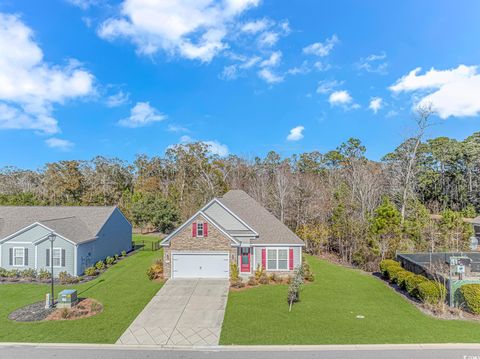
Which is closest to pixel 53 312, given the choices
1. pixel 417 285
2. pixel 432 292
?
pixel 417 285

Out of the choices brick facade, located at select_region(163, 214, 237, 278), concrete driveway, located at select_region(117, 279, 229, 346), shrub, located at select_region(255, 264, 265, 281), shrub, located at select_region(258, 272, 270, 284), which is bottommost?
concrete driveway, located at select_region(117, 279, 229, 346)

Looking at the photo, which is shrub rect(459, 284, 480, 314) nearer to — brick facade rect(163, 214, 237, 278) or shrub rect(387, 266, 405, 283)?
shrub rect(387, 266, 405, 283)

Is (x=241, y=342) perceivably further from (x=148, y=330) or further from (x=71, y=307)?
(x=71, y=307)

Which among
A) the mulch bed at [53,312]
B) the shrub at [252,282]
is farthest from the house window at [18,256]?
the shrub at [252,282]

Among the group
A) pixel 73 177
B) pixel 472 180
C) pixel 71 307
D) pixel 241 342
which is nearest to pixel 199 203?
pixel 73 177

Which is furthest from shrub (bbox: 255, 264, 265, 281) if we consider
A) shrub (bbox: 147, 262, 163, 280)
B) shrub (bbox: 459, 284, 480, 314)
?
shrub (bbox: 459, 284, 480, 314)

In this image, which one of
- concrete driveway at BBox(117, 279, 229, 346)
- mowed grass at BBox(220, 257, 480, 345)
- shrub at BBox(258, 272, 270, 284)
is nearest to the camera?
mowed grass at BBox(220, 257, 480, 345)

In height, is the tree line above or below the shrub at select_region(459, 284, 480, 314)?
above
